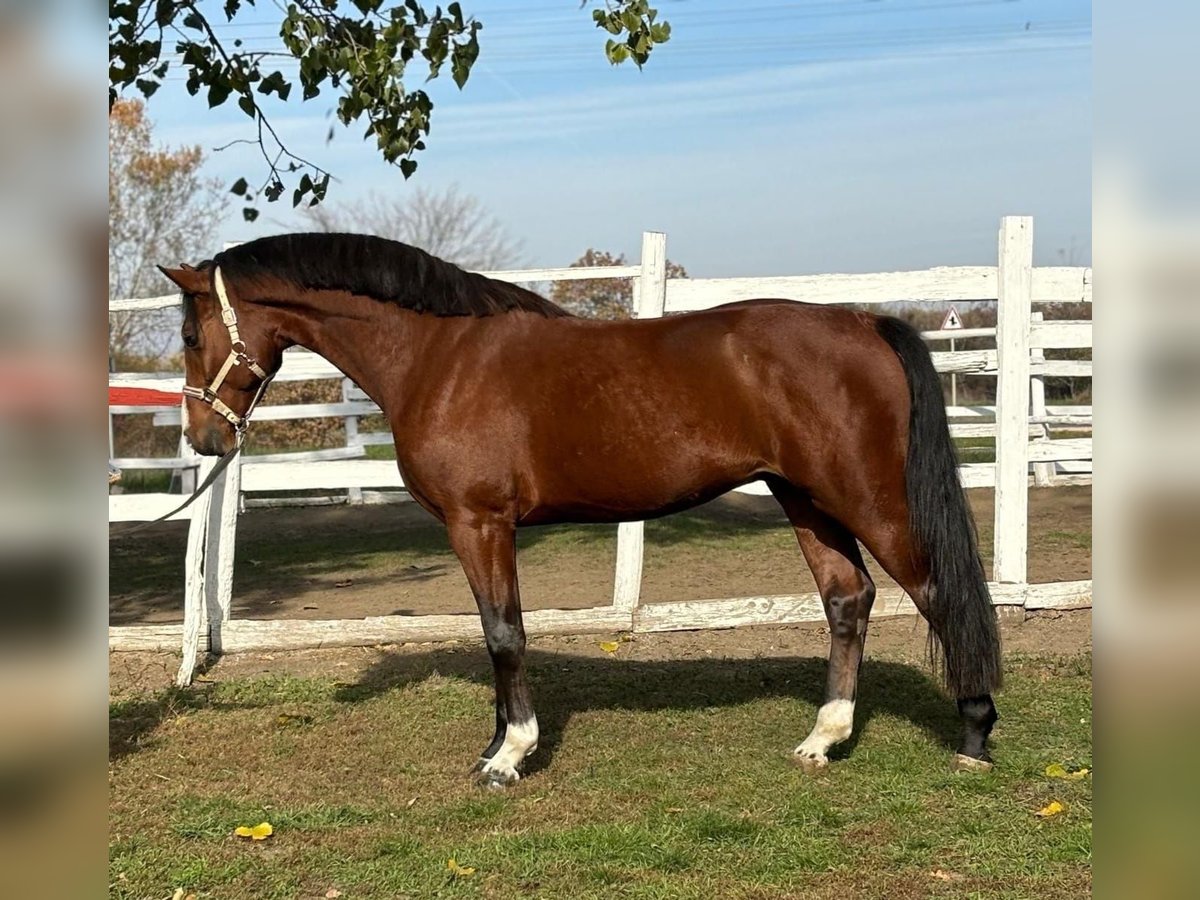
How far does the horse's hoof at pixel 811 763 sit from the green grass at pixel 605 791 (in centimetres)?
5

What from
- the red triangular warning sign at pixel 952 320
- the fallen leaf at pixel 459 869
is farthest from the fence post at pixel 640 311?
the red triangular warning sign at pixel 952 320

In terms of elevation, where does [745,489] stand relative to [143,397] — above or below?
below

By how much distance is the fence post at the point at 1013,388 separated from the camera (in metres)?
6.83

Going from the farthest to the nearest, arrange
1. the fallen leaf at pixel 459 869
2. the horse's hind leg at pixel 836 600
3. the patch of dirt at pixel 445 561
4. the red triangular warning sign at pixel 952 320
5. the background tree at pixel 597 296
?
the background tree at pixel 597 296 → the red triangular warning sign at pixel 952 320 → the patch of dirt at pixel 445 561 → the horse's hind leg at pixel 836 600 → the fallen leaf at pixel 459 869

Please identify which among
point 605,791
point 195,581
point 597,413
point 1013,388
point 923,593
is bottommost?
point 605,791

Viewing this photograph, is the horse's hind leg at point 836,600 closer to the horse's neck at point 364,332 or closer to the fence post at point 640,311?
the horse's neck at point 364,332

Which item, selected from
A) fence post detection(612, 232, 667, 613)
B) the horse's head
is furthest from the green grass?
the horse's head

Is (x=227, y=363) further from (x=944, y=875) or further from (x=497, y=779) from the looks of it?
(x=944, y=875)

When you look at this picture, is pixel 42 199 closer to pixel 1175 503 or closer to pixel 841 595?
pixel 1175 503

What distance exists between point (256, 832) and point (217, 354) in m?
1.95

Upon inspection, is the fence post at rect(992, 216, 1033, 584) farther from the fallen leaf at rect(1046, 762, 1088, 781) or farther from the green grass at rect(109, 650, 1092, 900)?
the fallen leaf at rect(1046, 762, 1088, 781)

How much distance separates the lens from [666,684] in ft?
19.5

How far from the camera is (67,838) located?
871mm

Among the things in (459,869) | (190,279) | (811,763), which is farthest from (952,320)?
(459,869)
